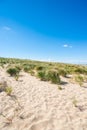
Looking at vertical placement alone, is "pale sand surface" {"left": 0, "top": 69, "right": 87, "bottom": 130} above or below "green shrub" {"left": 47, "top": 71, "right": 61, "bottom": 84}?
below

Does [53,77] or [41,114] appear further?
[53,77]

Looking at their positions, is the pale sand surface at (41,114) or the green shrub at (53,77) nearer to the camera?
the pale sand surface at (41,114)

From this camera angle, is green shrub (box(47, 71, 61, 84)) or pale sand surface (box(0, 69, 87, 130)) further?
green shrub (box(47, 71, 61, 84))

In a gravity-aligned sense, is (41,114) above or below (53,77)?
below

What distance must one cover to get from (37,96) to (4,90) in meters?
1.72

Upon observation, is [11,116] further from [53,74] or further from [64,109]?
[53,74]

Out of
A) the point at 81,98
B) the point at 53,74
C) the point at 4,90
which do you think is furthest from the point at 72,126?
the point at 53,74

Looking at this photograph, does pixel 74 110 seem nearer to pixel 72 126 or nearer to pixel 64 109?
pixel 64 109

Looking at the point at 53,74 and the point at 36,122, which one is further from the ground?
the point at 53,74

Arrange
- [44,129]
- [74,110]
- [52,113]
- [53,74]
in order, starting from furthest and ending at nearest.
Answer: [53,74]
[74,110]
[52,113]
[44,129]

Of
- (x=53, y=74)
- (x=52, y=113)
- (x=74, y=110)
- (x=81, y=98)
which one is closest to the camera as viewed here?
(x=52, y=113)

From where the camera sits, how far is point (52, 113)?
19.4ft

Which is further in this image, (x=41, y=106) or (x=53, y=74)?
(x=53, y=74)

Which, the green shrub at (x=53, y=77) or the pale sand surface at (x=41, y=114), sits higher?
the green shrub at (x=53, y=77)
